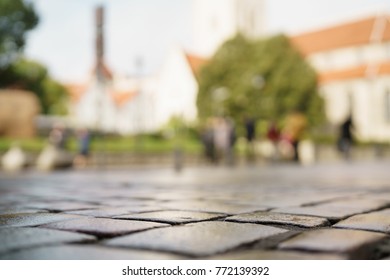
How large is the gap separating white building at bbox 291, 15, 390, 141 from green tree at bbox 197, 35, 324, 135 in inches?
264

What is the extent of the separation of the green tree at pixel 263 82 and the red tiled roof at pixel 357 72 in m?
10.4

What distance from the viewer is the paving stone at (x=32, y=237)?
1.86 m

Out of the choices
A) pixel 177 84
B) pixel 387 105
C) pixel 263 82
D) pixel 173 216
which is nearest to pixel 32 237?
pixel 173 216

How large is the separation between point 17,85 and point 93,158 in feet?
81.1

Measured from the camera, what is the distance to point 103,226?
7.59 feet

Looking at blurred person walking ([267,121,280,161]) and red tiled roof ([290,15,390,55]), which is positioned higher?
red tiled roof ([290,15,390,55])

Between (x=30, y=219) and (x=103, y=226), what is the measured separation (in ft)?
1.92

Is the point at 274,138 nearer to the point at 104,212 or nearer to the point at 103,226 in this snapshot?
the point at 104,212

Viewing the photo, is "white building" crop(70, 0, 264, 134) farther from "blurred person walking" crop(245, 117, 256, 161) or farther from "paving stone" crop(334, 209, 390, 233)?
"paving stone" crop(334, 209, 390, 233)

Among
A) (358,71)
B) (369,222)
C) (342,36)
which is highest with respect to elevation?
(342,36)

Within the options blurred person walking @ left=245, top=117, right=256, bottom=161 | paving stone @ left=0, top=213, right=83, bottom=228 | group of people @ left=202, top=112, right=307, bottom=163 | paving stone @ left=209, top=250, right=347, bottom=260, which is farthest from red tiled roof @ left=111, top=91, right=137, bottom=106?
paving stone @ left=209, top=250, right=347, bottom=260

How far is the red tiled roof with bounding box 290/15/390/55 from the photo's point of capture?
55.3m

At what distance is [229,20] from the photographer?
2219 inches
